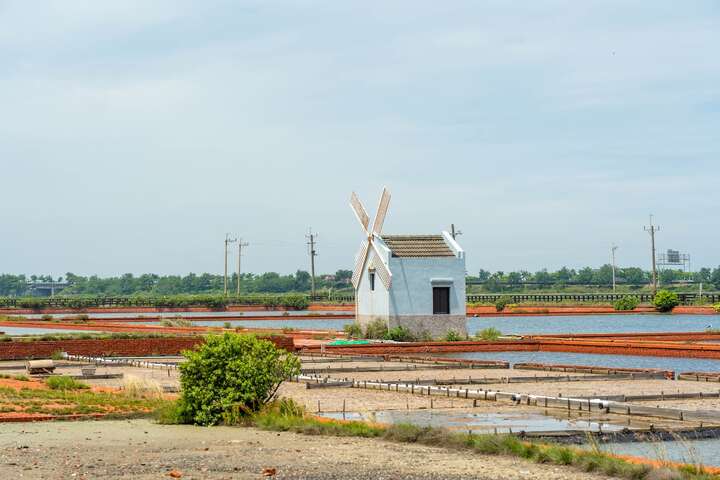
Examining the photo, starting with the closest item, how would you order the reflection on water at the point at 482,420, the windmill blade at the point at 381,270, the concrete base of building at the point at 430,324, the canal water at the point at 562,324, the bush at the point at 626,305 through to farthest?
the reflection on water at the point at 482,420 → the windmill blade at the point at 381,270 → the concrete base of building at the point at 430,324 → the canal water at the point at 562,324 → the bush at the point at 626,305

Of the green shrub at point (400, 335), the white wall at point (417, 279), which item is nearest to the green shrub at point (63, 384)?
the green shrub at point (400, 335)

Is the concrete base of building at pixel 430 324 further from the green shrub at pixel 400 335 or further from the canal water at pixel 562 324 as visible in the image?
the canal water at pixel 562 324

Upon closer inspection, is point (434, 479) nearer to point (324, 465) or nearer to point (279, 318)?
point (324, 465)

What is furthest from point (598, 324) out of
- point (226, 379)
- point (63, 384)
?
point (226, 379)

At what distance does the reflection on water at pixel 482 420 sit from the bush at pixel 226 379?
1.61 meters

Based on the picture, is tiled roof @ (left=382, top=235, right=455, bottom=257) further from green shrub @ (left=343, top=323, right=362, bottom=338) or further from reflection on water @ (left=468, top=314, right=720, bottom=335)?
reflection on water @ (left=468, top=314, right=720, bottom=335)

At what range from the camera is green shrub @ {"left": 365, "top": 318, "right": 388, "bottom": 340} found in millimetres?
45188

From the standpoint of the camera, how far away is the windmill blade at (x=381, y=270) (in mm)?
44594

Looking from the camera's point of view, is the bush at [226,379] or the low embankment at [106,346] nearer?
the bush at [226,379]

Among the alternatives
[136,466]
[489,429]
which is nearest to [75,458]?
[136,466]

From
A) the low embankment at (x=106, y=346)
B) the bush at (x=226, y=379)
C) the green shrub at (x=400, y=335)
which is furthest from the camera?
the green shrub at (x=400, y=335)

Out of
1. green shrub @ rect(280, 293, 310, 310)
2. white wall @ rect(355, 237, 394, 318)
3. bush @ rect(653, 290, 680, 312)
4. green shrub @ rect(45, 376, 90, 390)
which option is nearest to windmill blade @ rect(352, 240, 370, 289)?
white wall @ rect(355, 237, 394, 318)

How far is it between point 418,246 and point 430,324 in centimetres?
336

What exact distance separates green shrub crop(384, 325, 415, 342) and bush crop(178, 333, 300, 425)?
2583cm
